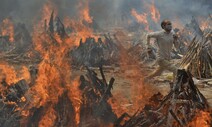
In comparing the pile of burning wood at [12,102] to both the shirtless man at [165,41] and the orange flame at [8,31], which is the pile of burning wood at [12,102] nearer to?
the shirtless man at [165,41]

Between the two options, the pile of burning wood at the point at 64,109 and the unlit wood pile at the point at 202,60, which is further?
the unlit wood pile at the point at 202,60

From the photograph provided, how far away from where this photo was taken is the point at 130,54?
1362 cm

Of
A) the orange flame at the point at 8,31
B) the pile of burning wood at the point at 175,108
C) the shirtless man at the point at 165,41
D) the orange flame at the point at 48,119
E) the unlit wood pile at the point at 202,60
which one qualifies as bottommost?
the orange flame at the point at 48,119

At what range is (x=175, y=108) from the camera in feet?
16.0

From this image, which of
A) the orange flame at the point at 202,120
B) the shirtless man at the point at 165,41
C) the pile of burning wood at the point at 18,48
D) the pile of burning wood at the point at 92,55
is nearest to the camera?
the orange flame at the point at 202,120

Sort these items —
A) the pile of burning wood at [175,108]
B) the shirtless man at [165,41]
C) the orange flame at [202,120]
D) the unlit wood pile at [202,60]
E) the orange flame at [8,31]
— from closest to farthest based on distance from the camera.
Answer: the pile of burning wood at [175,108] < the orange flame at [202,120] < the shirtless man at [165,41] < the unlit wood pile at [202,60] < the orange flame at [8,31]

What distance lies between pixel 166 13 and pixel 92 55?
1493cm

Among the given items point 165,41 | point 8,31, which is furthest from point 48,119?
point 8,31

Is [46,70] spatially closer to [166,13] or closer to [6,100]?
[6,100]

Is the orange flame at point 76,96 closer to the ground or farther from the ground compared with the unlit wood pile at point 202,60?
closer to the ground

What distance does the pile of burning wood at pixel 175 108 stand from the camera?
474 cm

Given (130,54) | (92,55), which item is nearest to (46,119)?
A: (92,55)

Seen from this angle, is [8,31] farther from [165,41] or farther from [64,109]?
[64,109]

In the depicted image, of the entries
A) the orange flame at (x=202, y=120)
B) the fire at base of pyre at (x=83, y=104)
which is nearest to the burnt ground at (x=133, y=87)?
the fire at base of pyre at (x=83, y=104)
